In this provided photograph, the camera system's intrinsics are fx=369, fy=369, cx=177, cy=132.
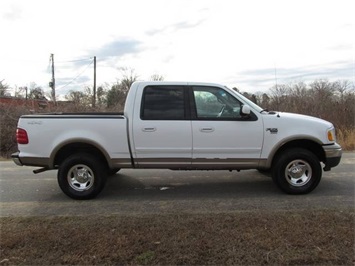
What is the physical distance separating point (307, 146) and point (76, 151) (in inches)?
157

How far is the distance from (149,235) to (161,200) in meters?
1.83

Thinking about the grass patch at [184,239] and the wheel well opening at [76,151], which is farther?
the wheel well opening at [76,151]

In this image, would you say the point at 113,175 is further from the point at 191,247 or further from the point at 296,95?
the point at 296,95

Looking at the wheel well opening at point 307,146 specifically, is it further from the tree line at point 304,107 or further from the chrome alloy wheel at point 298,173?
the tree line at point 304,107

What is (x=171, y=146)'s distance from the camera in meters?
6.13

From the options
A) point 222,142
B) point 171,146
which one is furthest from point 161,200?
point 222,142

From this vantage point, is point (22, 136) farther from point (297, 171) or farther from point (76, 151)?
point (297, 171)

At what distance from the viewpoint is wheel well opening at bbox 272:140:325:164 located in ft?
20.4

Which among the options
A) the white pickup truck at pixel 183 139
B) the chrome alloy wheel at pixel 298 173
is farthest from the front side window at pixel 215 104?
the chrome alloy wheel at pixel 298 173

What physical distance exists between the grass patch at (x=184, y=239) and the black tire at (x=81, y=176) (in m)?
1.18

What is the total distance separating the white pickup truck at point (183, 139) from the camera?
6082 millimetres

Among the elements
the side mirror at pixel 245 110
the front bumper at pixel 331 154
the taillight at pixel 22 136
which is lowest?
the front bumper at pixel 331 154

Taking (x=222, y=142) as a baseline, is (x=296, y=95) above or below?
above

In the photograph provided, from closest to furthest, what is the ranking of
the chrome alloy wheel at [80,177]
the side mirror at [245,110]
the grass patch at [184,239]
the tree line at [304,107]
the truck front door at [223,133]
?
the grass patch at [184,239] < the side mirror at [245,110] < the truck front door at [223,133] < the chrome alloy wheel at [80,177] < the tree line at [304,107]
